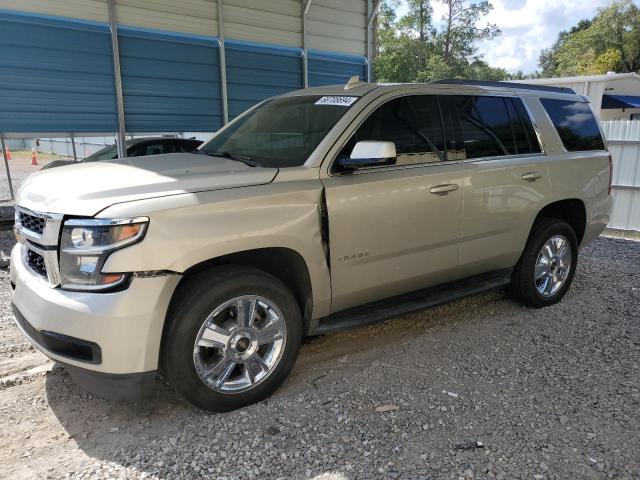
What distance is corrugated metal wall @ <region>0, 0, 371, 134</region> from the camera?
7.25 metres

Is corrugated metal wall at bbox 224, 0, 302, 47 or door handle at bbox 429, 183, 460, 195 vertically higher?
corrugated metal wall at bbox 224, 0, 302, 47

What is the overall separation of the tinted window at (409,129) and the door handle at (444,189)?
22 cm

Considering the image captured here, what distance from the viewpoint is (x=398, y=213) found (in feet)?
11.9

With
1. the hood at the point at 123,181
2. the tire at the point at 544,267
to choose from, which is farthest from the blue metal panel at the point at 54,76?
the tire at the point at 544,267

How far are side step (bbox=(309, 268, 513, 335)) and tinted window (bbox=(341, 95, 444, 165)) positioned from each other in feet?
3.39

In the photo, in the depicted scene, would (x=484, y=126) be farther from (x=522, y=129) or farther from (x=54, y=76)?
(x=54, y=76)

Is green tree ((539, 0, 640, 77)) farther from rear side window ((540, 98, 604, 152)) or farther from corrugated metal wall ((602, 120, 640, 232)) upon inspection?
rear side window ((540, 98, 604, 152))

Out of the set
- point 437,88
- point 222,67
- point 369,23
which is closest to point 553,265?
point 437,88

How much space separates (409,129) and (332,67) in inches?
283

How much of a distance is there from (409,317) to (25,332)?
10.1 ft

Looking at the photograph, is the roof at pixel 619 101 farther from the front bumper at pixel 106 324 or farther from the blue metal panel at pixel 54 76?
the front bumper at pixel 106 324

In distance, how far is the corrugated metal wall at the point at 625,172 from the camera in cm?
902

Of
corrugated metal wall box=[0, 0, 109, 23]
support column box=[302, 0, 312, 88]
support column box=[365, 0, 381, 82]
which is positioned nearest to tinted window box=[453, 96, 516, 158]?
corrugated metal wall box=[0, 0, 109, 23]

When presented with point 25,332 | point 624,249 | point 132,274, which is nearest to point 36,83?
point 25,332
